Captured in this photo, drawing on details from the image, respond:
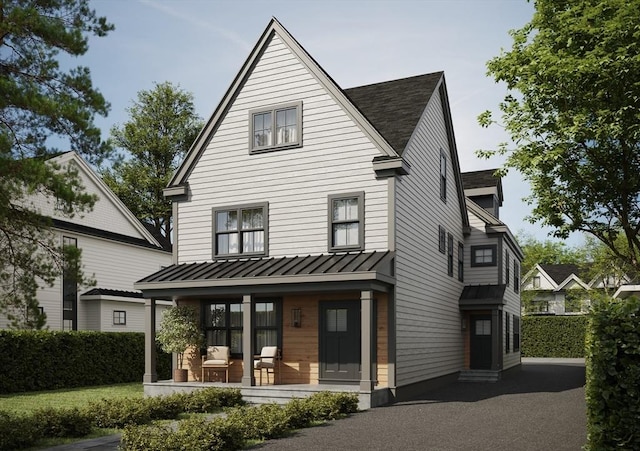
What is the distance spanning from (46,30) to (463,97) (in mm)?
17303

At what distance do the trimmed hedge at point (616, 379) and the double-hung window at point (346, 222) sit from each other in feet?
36.0

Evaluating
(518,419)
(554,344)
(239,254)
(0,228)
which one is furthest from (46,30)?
(554,344)

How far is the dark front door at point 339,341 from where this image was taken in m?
18.3

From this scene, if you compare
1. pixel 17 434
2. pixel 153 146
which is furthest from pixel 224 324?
pixel 153 146

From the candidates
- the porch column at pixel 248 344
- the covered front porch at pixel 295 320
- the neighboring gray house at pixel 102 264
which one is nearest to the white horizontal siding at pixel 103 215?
the neighboring gray house at pixel 102 264

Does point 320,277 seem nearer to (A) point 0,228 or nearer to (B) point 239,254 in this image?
(B) point 239,254

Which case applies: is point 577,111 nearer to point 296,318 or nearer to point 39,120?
point 296,318

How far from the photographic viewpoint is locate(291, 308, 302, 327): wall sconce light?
1912 centimetres

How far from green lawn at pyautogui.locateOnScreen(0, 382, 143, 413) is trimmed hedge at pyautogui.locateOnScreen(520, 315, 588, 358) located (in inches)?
1224

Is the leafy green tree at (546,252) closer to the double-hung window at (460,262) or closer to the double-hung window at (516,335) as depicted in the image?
the double-hung window at (516,335)

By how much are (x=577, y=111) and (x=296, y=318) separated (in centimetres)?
1080

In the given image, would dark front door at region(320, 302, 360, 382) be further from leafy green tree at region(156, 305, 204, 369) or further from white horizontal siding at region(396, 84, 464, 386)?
leafy green tree at region(156, 305, 204, 369)

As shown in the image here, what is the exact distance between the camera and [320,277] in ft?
55.8

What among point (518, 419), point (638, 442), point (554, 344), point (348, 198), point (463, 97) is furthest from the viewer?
point (554, 344)
